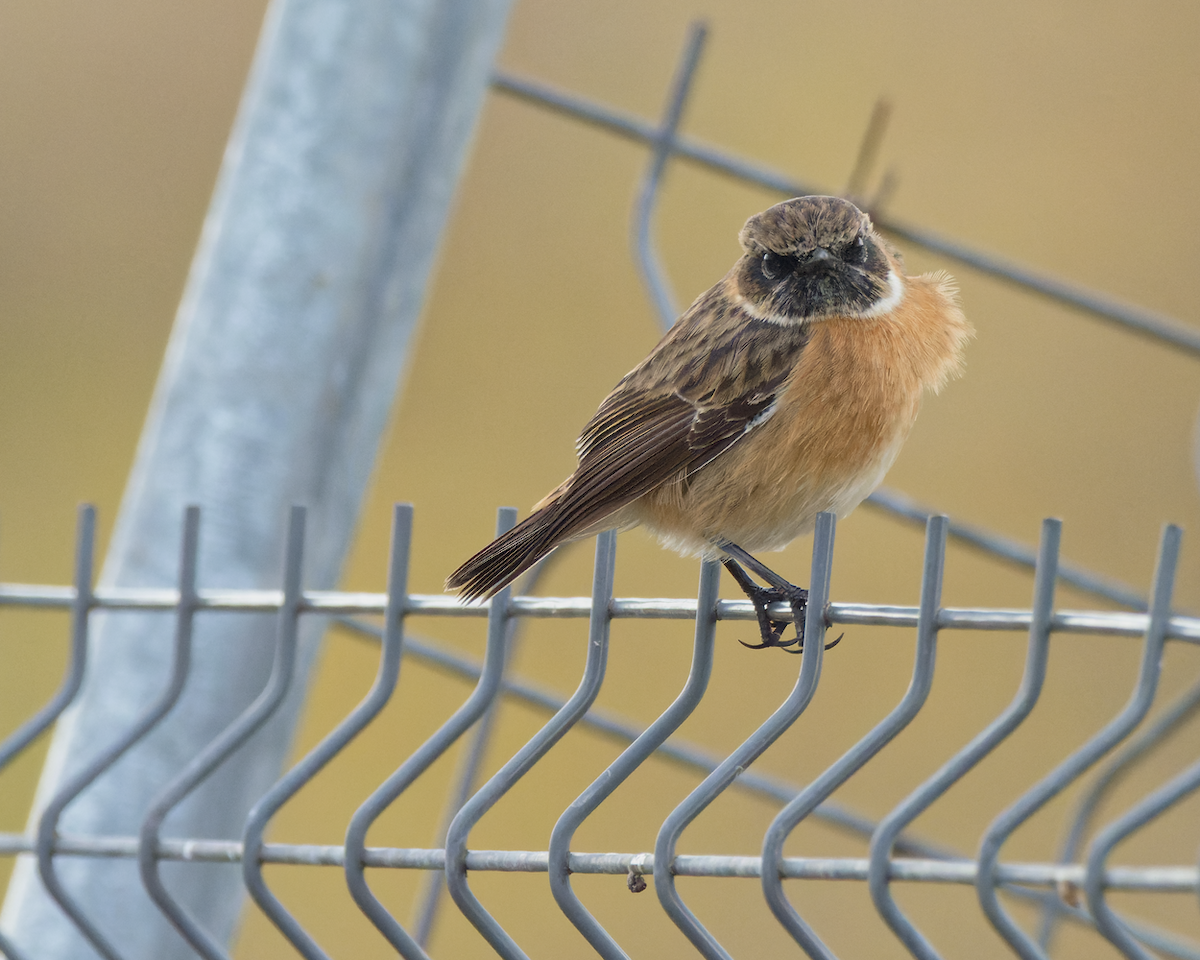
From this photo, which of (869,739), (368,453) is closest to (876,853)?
(869,739)

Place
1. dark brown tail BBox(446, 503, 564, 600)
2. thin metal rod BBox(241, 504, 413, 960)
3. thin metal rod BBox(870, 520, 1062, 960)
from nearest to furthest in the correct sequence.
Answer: thin metal rod BBox(870, 520, 1062, 960), thin metal rod BBox(241, 504, 413, 960), dark brown tail BBox(446, 503, 564, 600)

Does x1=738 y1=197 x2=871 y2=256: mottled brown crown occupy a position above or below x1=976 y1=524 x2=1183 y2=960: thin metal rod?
above

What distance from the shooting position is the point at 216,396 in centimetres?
262

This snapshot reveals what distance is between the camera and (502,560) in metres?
2.21

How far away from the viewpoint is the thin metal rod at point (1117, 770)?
1.94 meters

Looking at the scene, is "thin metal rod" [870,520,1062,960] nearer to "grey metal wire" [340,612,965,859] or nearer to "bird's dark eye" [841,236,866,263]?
"grey metal wire" [340,612,965,859]

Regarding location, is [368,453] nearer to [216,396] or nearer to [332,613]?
[216,396]

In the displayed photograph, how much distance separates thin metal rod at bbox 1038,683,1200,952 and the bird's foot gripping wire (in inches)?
17.1

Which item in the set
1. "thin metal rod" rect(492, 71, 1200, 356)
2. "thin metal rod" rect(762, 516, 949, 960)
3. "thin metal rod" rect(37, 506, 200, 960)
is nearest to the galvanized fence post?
"thin metal rod" rect(492, 71, 1200, 356)

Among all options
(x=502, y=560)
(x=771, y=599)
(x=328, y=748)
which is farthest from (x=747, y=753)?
(x=771, y=599)

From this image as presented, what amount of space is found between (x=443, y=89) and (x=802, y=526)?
1040 mm

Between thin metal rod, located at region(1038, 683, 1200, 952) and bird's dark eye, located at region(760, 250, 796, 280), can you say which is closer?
thin metal rod, located at region(1038, 683, 1200, 952)

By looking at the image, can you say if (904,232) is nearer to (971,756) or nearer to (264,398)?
(264,398)

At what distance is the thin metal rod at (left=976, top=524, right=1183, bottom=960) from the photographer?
1314mm
